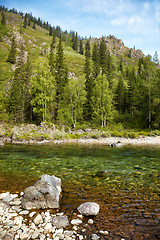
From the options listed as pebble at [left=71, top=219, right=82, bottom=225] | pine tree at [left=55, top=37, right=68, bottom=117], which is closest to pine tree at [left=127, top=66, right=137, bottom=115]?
pine tree at [left=55, top=37, right=68, bottom=117]

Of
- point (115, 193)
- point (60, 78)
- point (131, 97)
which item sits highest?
point (60, 78)

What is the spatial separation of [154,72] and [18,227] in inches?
1756

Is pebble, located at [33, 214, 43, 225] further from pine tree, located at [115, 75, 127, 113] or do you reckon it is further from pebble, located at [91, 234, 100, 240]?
pine tree, located at [115, 75, 127, 113]

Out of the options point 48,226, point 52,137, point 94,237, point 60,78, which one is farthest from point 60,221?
point 60,78

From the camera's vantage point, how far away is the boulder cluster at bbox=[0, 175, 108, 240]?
354cm

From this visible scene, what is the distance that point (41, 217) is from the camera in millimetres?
4191

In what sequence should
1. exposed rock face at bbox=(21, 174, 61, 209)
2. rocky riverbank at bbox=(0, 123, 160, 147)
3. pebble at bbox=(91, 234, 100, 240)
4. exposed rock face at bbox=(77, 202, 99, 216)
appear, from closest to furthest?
pebble at bbox=(91, 234, 100, 240) → exposed rock face at bbox=(77, 202, 99, 216) → exposed rock face at bbox=(21, 174, 61, 209) → rocky riverbank at bbox=(0, 123, 160, 147)

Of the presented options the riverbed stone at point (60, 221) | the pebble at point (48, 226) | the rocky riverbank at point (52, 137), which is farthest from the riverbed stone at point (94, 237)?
the rocky riverbank at point (52, 137)

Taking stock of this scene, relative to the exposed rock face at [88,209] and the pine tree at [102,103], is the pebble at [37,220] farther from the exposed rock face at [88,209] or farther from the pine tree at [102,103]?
the pine tree at [102,103]

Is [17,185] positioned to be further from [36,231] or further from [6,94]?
[6,94]

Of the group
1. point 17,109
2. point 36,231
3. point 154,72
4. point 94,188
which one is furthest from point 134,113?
point 36,231

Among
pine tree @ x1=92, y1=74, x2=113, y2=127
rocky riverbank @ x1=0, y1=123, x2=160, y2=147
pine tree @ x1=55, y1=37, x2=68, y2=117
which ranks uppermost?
pine tree @ x1=55, y1=37, x2=68, y2=117

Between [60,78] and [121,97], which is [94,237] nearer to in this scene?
[60,78]

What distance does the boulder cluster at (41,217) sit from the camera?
3.54 m
